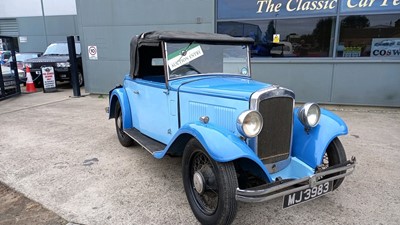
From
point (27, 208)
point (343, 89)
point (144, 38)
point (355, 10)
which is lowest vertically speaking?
point (27, 208)

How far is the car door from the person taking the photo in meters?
3.67

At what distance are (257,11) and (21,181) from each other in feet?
21.0

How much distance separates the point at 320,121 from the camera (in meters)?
3.03

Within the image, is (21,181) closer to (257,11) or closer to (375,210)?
(375,210)

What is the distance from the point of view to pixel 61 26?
14.4m

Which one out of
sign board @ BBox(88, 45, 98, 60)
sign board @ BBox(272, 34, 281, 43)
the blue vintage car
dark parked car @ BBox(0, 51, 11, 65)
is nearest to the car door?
the blue vintage car

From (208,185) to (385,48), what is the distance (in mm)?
6462

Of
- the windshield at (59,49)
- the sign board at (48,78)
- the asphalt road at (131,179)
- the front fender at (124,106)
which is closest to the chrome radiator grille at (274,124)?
the asphalt road at (131,179)

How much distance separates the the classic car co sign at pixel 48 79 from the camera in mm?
10164

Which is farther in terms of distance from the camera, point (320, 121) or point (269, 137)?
point (320, 121)

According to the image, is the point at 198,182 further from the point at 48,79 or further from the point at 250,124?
the point at 48,79

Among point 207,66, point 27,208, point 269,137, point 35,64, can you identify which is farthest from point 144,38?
point 35,64

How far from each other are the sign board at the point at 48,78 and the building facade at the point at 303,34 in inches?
103

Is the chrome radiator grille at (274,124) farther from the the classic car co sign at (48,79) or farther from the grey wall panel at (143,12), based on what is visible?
the the classic car co sign at (48,79)
